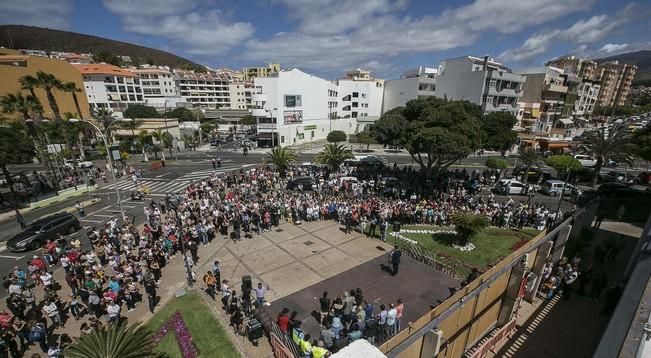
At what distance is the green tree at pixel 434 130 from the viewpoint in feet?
81.7

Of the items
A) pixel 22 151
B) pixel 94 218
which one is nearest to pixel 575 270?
pixel 94 218

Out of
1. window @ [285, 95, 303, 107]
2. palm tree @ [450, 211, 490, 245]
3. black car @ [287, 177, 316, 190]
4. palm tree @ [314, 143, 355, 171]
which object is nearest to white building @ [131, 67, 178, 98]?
window @ [285, 95, 303, 107]

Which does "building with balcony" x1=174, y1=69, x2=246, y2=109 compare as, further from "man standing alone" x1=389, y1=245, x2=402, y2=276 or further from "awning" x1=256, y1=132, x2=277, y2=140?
"man standing alone" x1=389, y1=245, x2=402, y2=276

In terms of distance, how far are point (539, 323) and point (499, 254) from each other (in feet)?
20.7

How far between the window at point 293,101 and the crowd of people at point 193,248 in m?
32.1

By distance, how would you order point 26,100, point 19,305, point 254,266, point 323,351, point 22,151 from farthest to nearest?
point 26,100 → point 22,151 → point 254,266 → point 19,305 → point 323,351

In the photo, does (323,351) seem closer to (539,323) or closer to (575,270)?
(539,323)

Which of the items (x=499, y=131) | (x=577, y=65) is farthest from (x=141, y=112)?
(x=577, y=65)

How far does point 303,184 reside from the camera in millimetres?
29688

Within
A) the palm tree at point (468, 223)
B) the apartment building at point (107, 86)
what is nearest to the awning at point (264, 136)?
the palm tree at point (468, 223)

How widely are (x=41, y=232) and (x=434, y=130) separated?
2971 centimetres

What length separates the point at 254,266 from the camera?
16.2 meters

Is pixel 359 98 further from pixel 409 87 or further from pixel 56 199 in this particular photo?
pixel 56 199

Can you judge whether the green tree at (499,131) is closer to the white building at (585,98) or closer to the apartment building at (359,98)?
the apartment building at (359,98)
